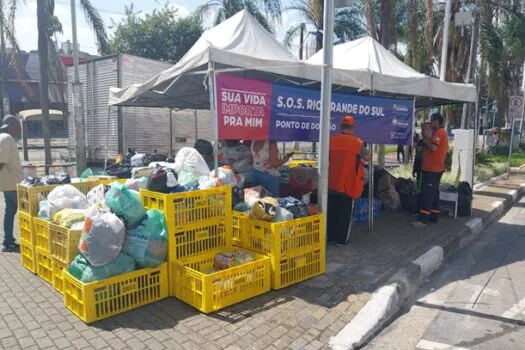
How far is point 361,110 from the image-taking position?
684 cm

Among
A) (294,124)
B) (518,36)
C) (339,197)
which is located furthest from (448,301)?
(518,36)

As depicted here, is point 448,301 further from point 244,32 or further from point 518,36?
point 518,36

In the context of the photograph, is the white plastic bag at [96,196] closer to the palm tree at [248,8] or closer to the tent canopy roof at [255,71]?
the tent canopy roof at [255,71]

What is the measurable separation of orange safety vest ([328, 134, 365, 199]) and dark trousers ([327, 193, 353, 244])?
164 millimetres

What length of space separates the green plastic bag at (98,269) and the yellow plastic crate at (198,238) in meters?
0.42

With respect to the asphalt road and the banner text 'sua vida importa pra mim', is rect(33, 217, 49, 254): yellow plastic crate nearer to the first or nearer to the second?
the banner text 'sua vida importa pra mim'

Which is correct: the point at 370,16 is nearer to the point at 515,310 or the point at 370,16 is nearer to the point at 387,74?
the point at 387,74

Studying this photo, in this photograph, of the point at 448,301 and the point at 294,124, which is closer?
the point at 448,301

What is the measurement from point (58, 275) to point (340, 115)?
4.33 meters

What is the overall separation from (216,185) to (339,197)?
211cm

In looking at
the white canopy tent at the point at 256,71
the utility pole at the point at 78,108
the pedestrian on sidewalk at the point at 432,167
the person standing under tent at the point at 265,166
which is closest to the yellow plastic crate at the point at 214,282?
the white canopy tent at the point at 256,71

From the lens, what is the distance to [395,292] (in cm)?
455

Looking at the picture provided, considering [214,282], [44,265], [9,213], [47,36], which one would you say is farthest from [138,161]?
[47,36]

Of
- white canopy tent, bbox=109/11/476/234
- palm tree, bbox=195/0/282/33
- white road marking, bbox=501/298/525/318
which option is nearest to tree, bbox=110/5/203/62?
palm tree, bbox=195/0/282/33
